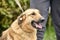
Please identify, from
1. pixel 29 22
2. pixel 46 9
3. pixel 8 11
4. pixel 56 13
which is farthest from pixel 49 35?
pixel 29 22

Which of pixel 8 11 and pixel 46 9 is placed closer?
pixel 46 9

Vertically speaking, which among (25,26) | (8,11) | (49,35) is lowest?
(49,35)

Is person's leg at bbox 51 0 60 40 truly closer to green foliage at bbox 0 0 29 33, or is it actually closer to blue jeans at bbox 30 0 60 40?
blue jeans at bbox 30 0 60 40

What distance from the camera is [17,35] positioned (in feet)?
7.07

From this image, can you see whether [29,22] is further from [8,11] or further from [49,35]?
[49,35]

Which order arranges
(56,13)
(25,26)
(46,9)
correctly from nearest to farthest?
(25,26)
(46,9)
(56,13)

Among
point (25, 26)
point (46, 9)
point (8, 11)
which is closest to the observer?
point (25, 26)

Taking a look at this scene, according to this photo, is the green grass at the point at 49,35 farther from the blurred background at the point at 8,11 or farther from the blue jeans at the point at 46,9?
the blue jeans at the point at 46,9

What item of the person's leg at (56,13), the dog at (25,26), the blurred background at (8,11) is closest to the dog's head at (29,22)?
the dog at (25,26)

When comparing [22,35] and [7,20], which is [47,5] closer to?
[22,35]

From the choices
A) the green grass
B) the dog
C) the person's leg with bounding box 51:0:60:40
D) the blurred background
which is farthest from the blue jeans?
the green grass

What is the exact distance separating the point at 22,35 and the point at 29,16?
19 cm

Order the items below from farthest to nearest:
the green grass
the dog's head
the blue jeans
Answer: the green grass, the blue jeans, the dog's head

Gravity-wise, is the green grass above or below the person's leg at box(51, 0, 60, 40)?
below
